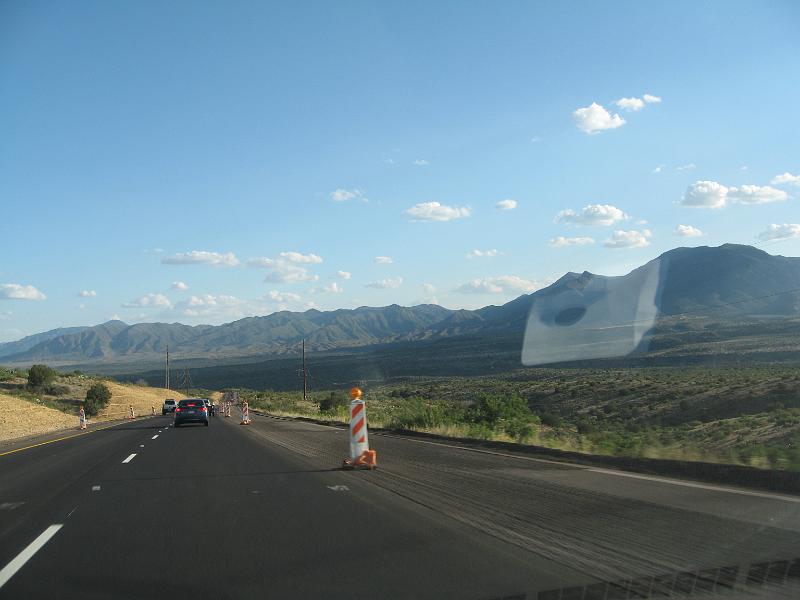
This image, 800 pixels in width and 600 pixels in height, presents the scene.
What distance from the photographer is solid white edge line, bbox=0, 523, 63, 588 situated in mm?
7014

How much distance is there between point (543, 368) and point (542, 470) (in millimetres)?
65510

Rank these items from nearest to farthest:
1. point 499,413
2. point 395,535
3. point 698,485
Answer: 1. point 395,535
2. point 698,485
3. point 499,413

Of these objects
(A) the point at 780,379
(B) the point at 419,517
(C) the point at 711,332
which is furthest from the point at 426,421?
(C) the point at 711,332

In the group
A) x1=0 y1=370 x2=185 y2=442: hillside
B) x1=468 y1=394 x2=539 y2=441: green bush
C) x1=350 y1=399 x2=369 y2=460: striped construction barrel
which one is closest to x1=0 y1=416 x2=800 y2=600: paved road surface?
x1=350 y1=399 x2=369 y2=460: striped construction barrel

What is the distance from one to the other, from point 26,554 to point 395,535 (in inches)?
157

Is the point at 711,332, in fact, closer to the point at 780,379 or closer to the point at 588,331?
the point at 588,331

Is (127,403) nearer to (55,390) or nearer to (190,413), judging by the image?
(55,390)

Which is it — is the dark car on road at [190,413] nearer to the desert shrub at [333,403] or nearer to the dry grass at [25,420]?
the dry grass at [25,420]

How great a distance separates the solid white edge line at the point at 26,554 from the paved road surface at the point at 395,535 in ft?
0.13

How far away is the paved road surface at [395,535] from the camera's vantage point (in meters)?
6.49

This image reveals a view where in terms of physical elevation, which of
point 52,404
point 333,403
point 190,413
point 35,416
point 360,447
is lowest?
point 52,404

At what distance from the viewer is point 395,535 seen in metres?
8.50

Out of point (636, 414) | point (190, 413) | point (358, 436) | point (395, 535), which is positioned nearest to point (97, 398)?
point (190, 413)

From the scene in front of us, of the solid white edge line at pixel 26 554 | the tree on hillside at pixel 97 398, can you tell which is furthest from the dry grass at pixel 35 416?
the solid white edge line at pixel 26 554
